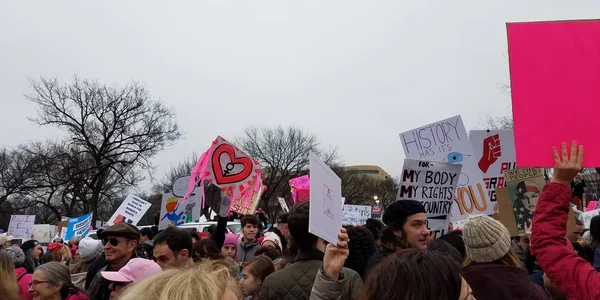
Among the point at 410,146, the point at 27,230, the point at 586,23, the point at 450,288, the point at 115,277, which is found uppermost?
the point at 586,23

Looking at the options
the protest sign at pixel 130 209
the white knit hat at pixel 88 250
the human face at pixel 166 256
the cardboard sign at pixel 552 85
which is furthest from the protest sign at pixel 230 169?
the cardboard sign at pixel 552 85

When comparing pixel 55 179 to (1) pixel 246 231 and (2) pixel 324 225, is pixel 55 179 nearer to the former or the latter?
(1) pixel 246 231

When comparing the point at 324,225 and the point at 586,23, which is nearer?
the point at 586,23

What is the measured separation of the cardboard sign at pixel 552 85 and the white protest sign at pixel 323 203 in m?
1.01

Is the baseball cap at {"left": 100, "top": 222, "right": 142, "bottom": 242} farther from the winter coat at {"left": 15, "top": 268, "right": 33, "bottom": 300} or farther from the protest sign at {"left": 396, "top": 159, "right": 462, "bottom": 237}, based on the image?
the protest sign at {"left": 396, "top": 159, "right": 462, "bottom": 237}

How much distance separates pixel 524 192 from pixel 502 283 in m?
2.91

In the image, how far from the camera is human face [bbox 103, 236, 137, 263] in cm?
460

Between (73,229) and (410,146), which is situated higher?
(410,146)

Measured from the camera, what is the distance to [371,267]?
3.73m

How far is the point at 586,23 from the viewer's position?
2.67 meters

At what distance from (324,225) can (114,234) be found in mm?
2552

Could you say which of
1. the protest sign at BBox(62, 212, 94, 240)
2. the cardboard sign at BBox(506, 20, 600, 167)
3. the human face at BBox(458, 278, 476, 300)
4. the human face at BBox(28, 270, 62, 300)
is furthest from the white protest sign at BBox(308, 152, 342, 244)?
the protest sign at BBox(62, 212, 94, 240)

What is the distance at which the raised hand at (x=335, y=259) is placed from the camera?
8.93 ft

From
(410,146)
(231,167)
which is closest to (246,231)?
(231,167)
